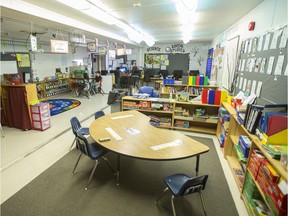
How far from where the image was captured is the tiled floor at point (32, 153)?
2379 millimetres

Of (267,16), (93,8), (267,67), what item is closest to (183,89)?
(267,16)

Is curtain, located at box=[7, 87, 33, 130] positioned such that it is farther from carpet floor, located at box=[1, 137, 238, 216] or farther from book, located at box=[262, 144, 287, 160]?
book, located at box=[262, 144, 287, 160]

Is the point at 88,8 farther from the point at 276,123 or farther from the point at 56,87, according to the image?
the point at 56,87

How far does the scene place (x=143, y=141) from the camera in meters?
2.28

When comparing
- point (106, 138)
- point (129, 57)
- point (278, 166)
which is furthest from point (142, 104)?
point (129, 57)

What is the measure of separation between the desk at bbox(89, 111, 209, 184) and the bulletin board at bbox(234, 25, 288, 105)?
4.05 ft

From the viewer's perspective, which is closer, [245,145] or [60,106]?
[245,145]

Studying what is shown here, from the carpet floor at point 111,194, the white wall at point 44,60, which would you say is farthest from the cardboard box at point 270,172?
the white wall at point 44,60

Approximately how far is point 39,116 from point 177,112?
11.5 feet

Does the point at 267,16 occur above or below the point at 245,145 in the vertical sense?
above

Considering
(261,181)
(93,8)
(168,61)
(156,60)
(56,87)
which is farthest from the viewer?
(156,60)

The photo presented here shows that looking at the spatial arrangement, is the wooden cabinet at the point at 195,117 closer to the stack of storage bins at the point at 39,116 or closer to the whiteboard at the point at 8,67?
the stack of storage bins at the point at 39,116

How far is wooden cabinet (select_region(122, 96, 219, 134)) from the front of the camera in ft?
13.7

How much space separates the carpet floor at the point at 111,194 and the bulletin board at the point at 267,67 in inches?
57.2
